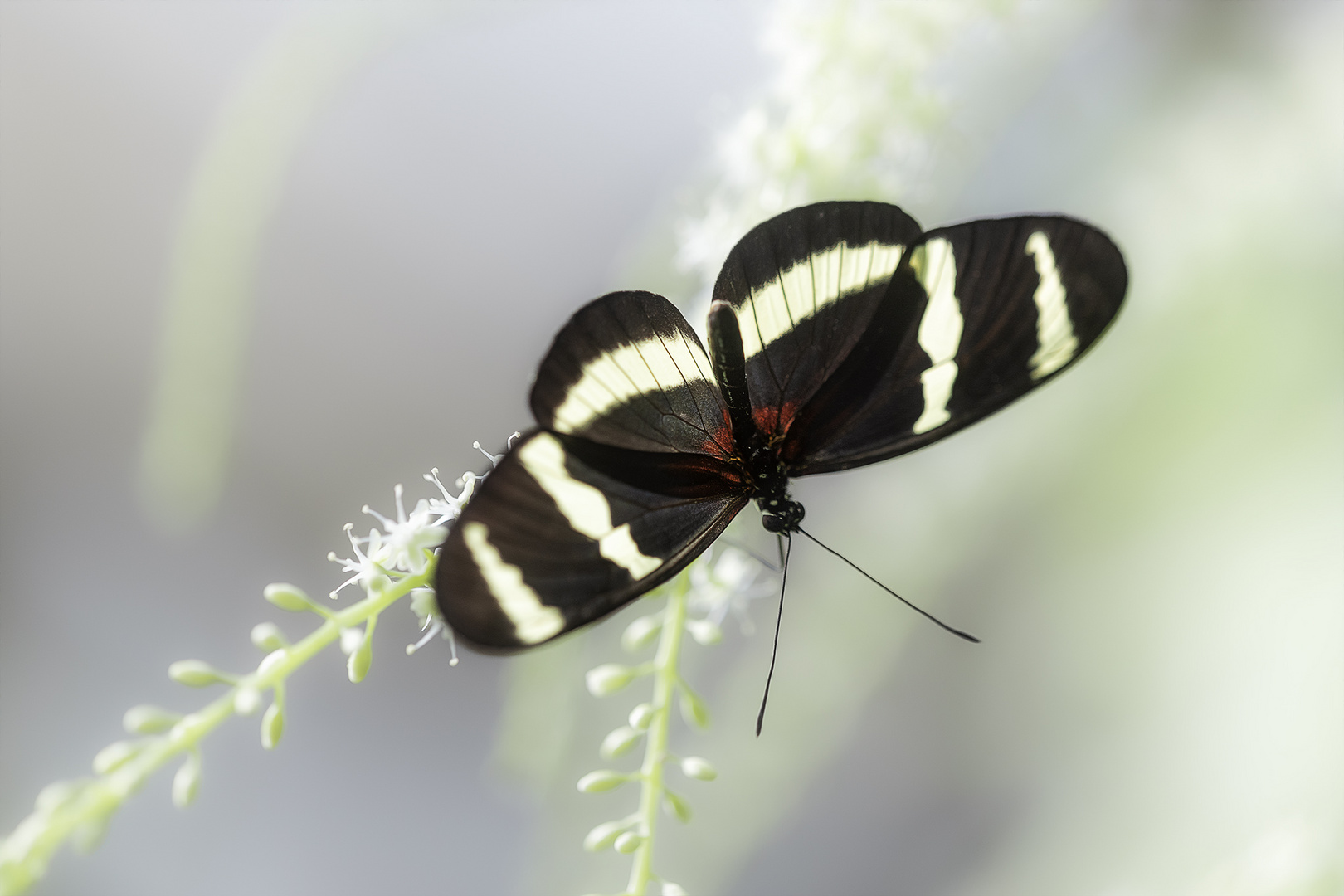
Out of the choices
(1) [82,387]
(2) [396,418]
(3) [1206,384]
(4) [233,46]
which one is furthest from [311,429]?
(3) [1206,384]

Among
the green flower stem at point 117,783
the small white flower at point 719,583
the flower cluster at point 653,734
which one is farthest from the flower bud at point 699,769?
the green flower stem at point 117,783

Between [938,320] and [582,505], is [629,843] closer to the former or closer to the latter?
[582,505]

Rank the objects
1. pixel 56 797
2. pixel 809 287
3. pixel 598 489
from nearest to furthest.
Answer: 1. pixel 56 797
2. pixel 598 489
3. pixel 809 287

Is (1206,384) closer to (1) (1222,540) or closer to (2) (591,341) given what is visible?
(1) (1222,540)

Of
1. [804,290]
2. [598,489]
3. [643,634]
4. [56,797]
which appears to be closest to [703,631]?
[643,634]

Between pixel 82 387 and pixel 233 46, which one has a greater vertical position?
pixel 233 46
